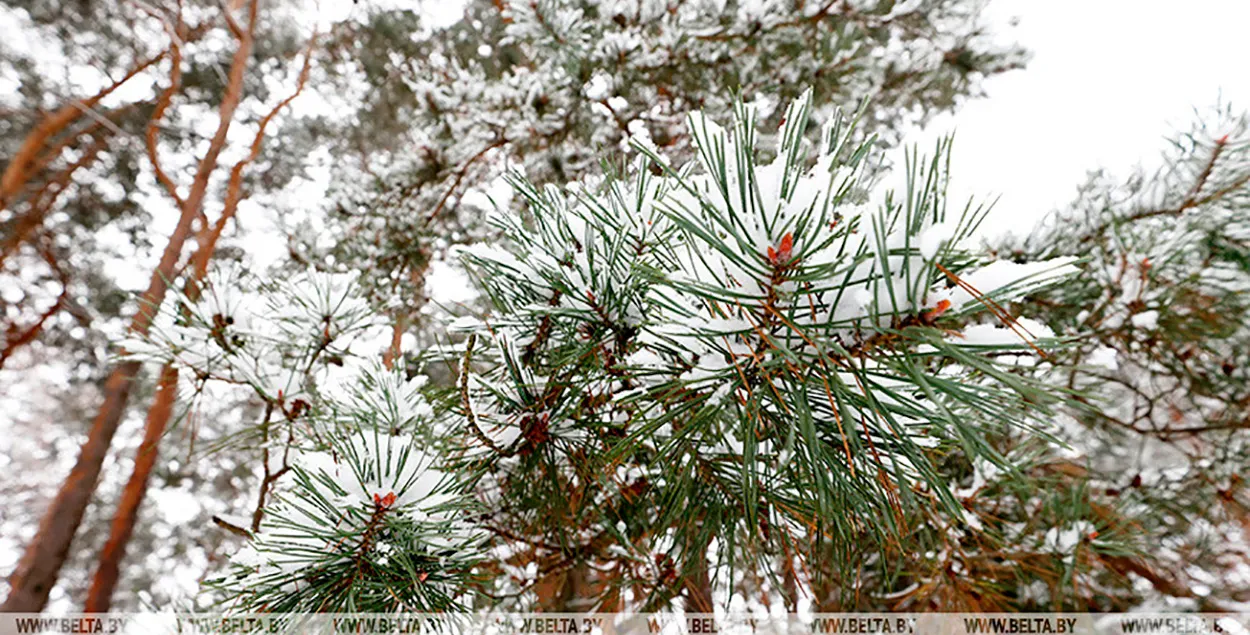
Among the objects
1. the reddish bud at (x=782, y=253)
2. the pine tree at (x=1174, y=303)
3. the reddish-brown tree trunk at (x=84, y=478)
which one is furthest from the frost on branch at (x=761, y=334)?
the reddish-brown tree trunk at (x=84, y=478)

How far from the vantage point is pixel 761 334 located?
28 centimetres

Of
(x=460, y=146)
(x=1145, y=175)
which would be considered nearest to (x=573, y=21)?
(x=460, y=146)

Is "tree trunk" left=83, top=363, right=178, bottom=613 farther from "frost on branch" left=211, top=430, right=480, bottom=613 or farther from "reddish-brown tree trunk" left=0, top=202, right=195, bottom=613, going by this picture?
Result: "frost on branch" left=211, top=430, right=480, bottom=613

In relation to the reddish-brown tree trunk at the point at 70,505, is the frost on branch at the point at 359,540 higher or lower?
lower

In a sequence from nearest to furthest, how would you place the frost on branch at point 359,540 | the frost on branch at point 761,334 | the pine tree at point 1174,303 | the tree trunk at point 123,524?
the frost on branch at point 761,334 → the frost on branch at point 359,540 → the pine tree at point 1174,303 → the tree trunk at point 123,524

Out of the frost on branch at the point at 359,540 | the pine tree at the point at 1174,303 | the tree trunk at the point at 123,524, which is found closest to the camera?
the frost on branch at the point at 359,540

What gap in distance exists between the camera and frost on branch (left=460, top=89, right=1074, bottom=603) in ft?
0.87

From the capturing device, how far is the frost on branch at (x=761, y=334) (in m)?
0.27

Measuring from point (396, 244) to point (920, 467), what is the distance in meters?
1.69

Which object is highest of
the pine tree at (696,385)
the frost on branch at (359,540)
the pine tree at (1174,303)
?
the pine tree at (1174,303)

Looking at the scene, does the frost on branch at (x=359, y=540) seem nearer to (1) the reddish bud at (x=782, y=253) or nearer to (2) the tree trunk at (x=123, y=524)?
(1) the reddish bud at (x=782, y=253)

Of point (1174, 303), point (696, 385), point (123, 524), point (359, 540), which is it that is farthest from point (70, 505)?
point (1174, 303)

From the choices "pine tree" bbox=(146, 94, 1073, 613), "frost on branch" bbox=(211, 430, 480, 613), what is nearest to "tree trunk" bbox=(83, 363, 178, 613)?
"pine tree" bbox=(146, 94, 1073, 613)

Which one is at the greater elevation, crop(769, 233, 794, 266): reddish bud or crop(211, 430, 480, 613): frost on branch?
crop(769, 233, 794, 266): reddish bud
